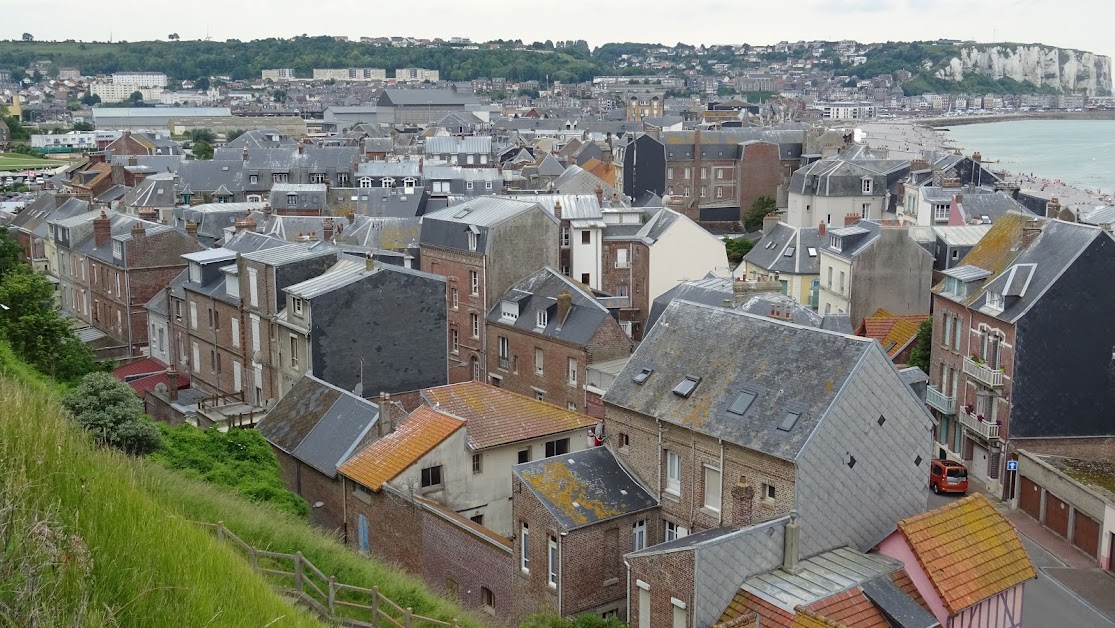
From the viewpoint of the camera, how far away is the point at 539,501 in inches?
899

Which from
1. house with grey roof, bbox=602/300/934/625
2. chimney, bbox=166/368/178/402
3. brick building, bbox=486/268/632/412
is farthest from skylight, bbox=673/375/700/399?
chimney, bbox=166/368/178/402

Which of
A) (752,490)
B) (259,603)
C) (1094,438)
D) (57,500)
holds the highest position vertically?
(57,500)

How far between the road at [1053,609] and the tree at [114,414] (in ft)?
63.6

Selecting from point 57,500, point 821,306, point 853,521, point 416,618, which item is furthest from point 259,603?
point 821,306

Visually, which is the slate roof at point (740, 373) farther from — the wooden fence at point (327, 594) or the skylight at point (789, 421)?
the wooden fence at point (327, 594)

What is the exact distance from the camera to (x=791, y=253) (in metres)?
53.9

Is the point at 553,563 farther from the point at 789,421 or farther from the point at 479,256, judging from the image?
the point at 479,256

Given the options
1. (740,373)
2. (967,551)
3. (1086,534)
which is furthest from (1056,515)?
(740,373)

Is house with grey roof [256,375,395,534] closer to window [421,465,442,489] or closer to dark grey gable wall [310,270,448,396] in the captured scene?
window [421,465,442,489]

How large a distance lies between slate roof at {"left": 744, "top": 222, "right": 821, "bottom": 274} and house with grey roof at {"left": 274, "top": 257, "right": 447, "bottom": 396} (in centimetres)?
2300

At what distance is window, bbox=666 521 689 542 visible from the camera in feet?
77.3

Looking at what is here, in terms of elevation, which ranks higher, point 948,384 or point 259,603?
point 259,603

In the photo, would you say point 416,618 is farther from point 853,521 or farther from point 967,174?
point 967,174

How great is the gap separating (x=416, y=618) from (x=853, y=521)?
29.7ft
